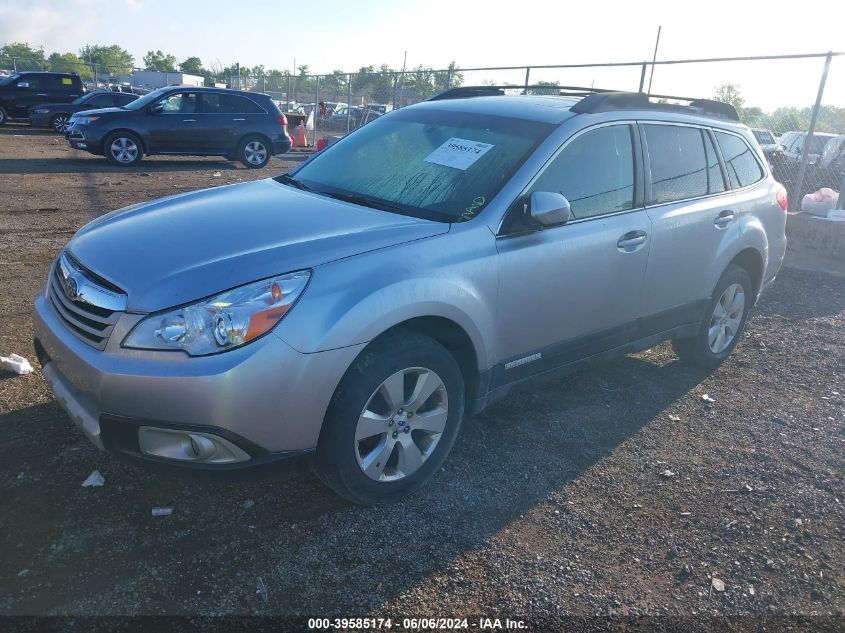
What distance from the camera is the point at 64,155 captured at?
632 inches

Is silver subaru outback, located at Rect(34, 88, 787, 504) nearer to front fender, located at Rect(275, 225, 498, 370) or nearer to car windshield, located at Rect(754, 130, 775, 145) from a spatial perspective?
front fender, located at Rect(275, 225, 498, 370)

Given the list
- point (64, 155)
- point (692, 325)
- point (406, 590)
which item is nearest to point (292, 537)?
point (406, 590)

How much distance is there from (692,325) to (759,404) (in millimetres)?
685

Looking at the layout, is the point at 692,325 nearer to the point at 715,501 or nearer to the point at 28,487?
the point at 715,501

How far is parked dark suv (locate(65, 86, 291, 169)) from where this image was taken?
14.2m

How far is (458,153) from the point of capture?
146 inches

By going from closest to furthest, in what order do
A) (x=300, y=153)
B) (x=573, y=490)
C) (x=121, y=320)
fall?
(x=121, y=320) < (x=573, y=490) < (x=300, y=153)

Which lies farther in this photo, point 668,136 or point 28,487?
point 668,136

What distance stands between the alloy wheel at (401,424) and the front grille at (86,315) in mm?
1057

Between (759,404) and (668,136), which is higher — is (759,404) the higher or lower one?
the lower one

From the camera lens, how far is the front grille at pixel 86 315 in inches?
106

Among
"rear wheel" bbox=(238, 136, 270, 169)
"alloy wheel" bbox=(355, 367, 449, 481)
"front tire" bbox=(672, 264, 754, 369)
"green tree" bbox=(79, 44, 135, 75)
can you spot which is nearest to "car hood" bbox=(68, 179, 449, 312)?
"alloy wheel" bbox=(355, 367, 449, 481)

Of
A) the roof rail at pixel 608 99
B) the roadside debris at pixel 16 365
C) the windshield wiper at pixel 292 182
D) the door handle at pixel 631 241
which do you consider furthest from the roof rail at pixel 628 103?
the roadside debris at pixel 16 365

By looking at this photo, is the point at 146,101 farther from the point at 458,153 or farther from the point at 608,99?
the point at 608,99
